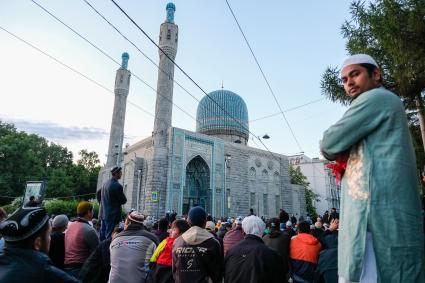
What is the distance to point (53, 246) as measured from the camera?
3801mm

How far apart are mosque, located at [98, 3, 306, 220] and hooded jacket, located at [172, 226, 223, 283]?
1769 centimetres

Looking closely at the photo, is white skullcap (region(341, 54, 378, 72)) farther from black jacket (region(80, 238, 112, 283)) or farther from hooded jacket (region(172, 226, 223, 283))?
black jacket (region(80, 238, 112, 283))

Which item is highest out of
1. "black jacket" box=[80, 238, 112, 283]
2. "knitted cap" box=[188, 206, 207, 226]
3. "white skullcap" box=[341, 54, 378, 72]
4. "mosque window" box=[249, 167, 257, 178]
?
"mosque window" box=[249, 167, 257, 178]

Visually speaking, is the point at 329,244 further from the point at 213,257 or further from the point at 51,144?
the point at 51,144


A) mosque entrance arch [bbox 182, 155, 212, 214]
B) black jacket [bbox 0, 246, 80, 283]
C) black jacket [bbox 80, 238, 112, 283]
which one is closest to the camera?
black jacket [bbox 0, 246, 80, 283]

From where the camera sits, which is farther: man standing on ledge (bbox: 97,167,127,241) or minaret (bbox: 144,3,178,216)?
minaret (bbox: 144,3,178,216)

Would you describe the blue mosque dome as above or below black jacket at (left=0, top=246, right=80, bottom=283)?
above

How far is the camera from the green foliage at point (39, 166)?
30.1m

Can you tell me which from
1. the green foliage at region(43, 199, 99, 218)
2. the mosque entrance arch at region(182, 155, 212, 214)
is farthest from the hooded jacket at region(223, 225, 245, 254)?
the mosque entrance arch at region(182, 155, 212, 214)

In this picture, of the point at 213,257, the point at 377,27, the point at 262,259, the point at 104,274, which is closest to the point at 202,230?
the point at 213,257

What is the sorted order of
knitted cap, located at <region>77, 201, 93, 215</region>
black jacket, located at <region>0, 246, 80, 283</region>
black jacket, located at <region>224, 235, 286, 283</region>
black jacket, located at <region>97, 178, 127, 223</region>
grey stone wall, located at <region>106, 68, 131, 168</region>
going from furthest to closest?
grey stone wall, located at <region>106, 68, 131, 168</region>, black jacket, located at <region>97, 178, 127, 223</region>, knitted cap, located at <region>77, 201, 93, 215</region>, black jacket, located at <region>224, 235, 286, 283</region>, black jacket, located at <region>0, 246, 80, 283</region>

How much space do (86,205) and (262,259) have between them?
2.82 metres

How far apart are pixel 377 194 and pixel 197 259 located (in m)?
2.23

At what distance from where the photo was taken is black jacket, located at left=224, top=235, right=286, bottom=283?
3.03m
